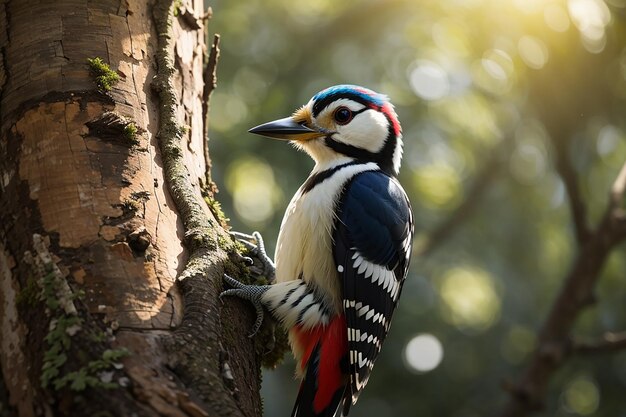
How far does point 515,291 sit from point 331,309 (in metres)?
3.64

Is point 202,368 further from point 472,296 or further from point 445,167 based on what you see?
point 472,296

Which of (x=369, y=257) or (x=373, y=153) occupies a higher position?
(x=373, y=153)

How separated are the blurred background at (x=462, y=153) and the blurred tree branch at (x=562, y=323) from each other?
817 millimetres

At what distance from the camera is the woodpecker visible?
3.16m

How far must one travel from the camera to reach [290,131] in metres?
3.75

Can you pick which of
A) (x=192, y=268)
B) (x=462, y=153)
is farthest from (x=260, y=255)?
(x=462, y=153)

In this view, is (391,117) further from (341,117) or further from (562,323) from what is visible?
(562,323)

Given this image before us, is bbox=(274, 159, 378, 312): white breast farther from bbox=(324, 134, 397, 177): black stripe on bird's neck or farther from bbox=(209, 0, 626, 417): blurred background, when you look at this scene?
bbox=(209, 0, 626, 417): blurred background

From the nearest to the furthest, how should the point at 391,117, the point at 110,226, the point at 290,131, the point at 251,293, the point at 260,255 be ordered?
the point at 110,226
the point at 251,293
the point at 260,255
the point at 290,131
the point at 391,117

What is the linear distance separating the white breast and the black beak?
34 cm

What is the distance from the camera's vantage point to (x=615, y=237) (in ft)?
16.7

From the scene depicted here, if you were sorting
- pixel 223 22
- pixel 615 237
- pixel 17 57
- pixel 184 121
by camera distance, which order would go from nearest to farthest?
pixel 17 57, pixel 184 121, pixel 615 237, pixel 223 22

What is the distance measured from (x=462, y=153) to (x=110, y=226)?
4936 millimetres

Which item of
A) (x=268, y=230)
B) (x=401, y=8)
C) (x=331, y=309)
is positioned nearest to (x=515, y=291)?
(x=268, y=230)
